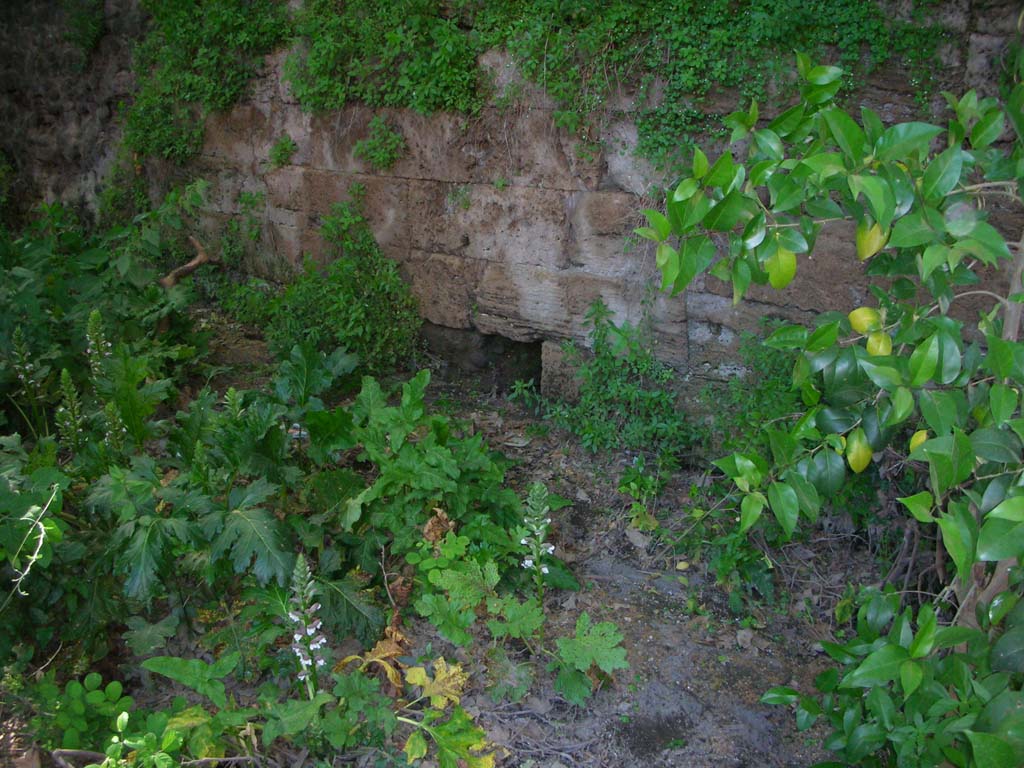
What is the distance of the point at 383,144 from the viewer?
4.68 meters

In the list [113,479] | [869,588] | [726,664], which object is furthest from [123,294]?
[869,588]

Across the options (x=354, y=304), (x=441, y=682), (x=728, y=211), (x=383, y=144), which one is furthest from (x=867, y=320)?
(x=383, y=144)

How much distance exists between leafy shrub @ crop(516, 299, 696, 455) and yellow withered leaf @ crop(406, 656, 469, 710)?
5.02ft

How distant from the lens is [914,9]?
3141mm

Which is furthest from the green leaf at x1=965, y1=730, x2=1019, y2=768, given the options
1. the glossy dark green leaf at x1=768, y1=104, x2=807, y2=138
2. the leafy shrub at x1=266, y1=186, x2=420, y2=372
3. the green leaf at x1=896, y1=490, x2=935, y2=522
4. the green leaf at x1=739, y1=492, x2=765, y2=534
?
the leafy shrub at x1=266, y1=186, x2=420, y2=372

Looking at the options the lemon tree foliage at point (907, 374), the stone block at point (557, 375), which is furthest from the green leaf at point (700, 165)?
the stone block at point (557, 375)

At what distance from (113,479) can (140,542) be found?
37 cm

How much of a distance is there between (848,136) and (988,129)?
18.5 inches

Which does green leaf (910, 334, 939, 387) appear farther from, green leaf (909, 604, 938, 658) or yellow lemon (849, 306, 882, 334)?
green leaf (909, 604, 938, 658)

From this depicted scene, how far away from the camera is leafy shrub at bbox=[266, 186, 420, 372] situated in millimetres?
4664

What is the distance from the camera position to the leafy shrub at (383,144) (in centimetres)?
463

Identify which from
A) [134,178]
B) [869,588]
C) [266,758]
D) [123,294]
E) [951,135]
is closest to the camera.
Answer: [951,135]

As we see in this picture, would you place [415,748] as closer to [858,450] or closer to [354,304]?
[858,450]

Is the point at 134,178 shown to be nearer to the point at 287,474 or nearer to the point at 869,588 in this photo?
the point at 287,474
